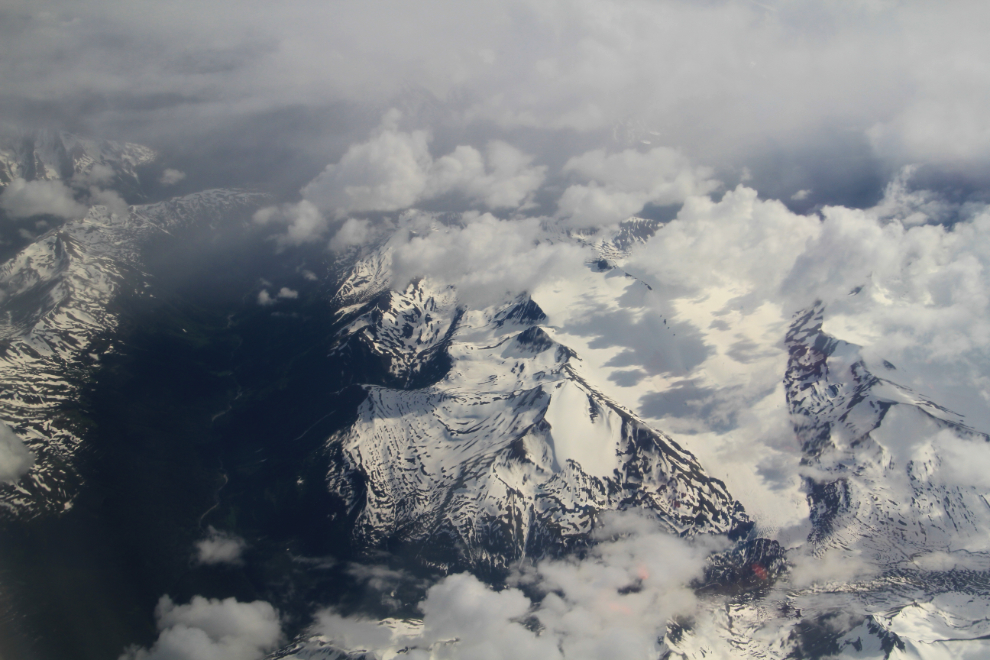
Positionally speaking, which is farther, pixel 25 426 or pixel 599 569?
pixel 25 426

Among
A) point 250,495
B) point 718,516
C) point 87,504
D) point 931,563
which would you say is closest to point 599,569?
point 718,516

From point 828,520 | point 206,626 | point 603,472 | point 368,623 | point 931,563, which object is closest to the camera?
point 206,626

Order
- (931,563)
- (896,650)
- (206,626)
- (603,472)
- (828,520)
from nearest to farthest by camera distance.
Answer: (896,650) → (206,626) → (931,563) → (828,520) → (603,472)

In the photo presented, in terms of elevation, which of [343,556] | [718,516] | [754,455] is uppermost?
[754,455]

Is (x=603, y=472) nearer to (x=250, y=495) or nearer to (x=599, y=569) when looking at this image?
(x=599, y=569)

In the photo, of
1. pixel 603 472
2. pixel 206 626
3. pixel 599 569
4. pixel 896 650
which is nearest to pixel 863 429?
pixel 896 650

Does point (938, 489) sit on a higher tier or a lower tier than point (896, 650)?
higher

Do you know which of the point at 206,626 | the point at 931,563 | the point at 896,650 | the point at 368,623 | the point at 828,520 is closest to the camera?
the point at 896,650

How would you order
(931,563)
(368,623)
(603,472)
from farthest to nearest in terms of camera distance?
(603,472), (931,563), (368,623)

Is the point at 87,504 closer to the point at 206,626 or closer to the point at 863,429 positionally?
the point at 206,626
